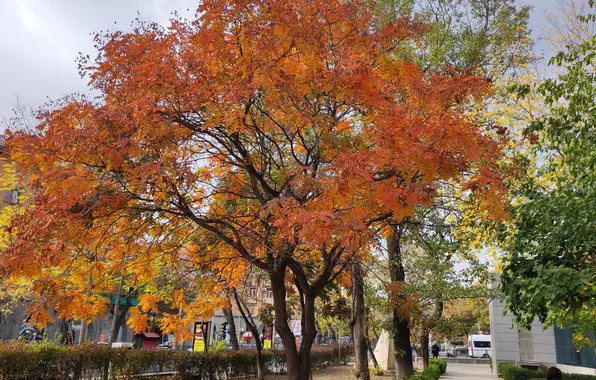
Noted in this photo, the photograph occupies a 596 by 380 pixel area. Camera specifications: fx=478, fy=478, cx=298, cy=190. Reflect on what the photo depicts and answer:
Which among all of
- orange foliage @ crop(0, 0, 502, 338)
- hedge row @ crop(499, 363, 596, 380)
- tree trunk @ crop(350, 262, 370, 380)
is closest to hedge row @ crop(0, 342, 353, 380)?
orange foliage @ crop(0, 0, 502, 338)

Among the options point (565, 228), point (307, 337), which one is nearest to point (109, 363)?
point (307, 337)

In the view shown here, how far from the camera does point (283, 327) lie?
877 cm

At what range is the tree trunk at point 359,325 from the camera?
1334 cm

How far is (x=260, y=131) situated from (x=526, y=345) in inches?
803

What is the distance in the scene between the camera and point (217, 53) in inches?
293

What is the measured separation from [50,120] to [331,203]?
4574mm

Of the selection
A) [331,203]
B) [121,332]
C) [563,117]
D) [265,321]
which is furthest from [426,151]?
[121,332]

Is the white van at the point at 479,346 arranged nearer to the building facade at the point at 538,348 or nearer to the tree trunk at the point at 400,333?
the building facade at the point at 538,348

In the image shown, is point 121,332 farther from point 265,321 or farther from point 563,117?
point 563,117

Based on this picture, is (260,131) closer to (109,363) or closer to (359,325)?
(359,325)

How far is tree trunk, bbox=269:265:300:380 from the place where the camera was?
869cm

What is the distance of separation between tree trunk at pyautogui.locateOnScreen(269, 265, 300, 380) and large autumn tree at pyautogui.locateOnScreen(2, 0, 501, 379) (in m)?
0.04

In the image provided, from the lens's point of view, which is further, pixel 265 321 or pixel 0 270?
pixel 265 321

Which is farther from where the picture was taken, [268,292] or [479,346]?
[479,346]
